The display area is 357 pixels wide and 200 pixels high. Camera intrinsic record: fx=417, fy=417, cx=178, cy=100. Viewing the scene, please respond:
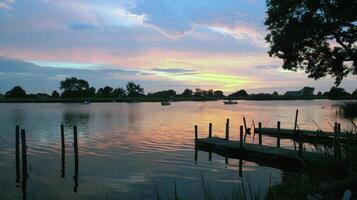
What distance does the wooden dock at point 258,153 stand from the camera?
26.1 meters

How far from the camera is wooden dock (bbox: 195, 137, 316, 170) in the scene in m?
26.1

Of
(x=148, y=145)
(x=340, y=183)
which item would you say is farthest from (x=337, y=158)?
(x=148, y=145)

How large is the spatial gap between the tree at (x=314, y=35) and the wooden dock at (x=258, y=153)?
24.7 feet

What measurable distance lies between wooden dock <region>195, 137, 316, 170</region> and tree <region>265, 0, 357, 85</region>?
754cm

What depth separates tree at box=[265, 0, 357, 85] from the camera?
29.0m

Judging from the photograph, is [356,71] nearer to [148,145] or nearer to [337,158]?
[148,145]

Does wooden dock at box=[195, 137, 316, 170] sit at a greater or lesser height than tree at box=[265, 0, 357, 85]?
lesser

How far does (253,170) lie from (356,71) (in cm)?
1162

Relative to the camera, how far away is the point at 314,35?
30.2 metres

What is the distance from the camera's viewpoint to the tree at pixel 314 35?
2898 centimetres

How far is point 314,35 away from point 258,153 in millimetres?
9467

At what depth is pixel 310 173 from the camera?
10.2m

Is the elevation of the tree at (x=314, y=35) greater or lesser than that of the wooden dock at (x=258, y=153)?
greater

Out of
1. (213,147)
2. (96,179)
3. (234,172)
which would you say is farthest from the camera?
(213,147)
